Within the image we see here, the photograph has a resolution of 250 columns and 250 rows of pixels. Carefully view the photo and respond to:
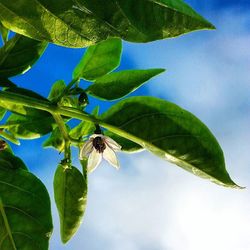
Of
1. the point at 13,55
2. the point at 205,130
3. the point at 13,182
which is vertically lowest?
the point at 13,182

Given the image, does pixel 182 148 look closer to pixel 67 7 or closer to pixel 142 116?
pixel 142 116

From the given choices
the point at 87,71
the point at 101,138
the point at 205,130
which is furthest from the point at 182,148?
the point at 87,71

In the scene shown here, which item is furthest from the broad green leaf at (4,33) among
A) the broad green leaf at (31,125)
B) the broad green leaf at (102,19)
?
the broad green leaf at (102,19)

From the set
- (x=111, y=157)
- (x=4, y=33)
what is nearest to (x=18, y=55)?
(x=4, y=33)

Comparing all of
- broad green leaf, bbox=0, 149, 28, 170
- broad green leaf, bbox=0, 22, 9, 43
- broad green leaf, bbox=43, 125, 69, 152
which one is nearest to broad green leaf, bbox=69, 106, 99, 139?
broad green leaf, bbox=43, 125, 69, 152

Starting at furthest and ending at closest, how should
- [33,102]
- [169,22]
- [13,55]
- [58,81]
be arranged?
[58,81] → [13,55] → [33,102] → [169,22]

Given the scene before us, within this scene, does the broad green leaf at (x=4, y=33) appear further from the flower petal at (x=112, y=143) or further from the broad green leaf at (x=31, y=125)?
the flower petal at (x=112, y=143)

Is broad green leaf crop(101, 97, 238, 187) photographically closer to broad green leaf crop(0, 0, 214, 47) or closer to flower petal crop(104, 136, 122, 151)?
flower petal crop(104, 136, 122, 151)
